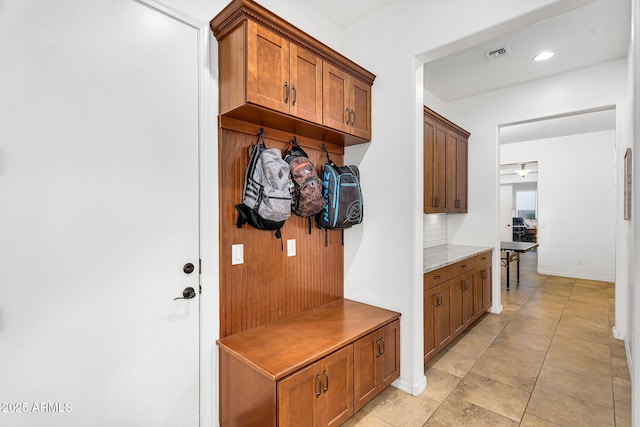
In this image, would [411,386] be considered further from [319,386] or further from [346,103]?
[346,103]

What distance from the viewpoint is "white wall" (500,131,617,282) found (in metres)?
5.99

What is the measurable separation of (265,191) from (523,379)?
2.60m

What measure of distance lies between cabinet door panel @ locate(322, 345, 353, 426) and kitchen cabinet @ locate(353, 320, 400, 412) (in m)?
0.06

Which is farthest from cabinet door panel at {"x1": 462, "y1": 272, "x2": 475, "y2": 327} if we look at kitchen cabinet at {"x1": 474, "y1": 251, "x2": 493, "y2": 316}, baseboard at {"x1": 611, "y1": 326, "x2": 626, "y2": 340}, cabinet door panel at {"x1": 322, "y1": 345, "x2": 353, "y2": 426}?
cabinet door panel at {"x1": 322, "y1": 345, "x2": 353, "y2": 426}

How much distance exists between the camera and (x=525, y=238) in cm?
1073

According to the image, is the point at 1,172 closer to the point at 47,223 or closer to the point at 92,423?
the point at 47,223

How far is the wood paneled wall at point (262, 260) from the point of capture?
188 centimetres

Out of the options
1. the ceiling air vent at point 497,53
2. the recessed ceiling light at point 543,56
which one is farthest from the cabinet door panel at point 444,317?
the recessed ceiling light at point 543,56

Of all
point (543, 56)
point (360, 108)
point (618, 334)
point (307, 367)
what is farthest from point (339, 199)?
point (618, 334)

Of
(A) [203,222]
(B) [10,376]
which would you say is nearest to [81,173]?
(A) [203,222]

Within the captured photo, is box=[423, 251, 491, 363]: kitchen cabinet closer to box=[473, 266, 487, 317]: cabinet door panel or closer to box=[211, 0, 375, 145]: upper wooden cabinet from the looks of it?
box=[473, 266, 487, 317]: cabinet door panel

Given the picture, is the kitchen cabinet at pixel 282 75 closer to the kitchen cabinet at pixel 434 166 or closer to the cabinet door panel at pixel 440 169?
the kitchen cabinet at pixel 434 166

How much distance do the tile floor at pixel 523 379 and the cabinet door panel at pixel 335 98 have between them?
205cm

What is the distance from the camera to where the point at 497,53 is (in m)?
3.09
